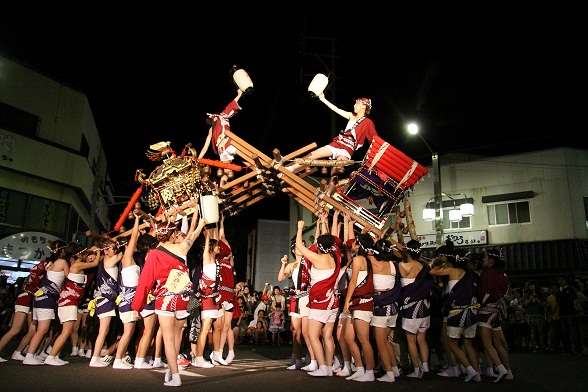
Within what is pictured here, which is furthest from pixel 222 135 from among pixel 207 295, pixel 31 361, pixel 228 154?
pixel 31 361

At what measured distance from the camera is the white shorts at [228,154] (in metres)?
7.64

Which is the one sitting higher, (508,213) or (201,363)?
(508,213)

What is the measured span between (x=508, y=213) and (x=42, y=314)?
20.0 meters

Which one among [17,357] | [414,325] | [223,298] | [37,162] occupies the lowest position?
[17,357]

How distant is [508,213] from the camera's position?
21.4m

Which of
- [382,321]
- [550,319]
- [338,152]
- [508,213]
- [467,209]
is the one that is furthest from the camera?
[508,213]

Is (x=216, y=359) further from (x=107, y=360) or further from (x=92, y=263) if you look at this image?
(x=92, y=263)

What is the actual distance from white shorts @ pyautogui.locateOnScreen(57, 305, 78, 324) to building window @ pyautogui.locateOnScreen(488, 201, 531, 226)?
19367 millimetres

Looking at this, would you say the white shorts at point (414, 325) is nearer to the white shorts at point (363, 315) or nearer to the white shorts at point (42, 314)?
the white shorts at point (363, 315)

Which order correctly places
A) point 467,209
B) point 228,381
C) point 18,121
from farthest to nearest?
1. point 467,209
2. point 18,121
3. point 228,381

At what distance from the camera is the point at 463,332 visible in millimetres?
6707

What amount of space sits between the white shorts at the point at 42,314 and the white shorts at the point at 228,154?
3683 mm

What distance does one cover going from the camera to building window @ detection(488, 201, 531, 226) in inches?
824

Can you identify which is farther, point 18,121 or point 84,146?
point 84,146
